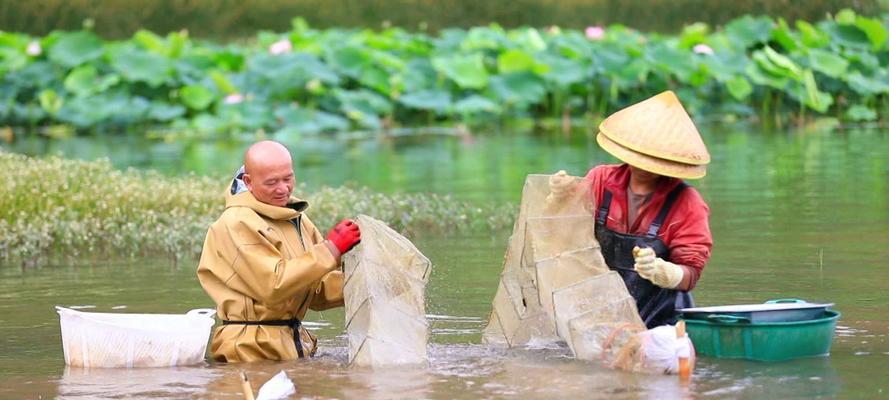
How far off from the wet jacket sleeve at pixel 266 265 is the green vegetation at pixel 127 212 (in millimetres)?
3930

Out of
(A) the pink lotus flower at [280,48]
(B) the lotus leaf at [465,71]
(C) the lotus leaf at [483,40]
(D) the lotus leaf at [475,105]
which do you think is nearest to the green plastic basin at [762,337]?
(D) the lotus leaf at [475,105]

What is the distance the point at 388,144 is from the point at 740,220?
340 inches

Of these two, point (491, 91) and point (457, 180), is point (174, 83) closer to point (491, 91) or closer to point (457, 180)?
point (491, 91)

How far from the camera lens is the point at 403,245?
7312 millimetres

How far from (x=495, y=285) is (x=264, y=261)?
2.78 metres

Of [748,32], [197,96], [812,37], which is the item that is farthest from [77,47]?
[812,37]

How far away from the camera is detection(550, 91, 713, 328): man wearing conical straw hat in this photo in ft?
Answer: 22.9

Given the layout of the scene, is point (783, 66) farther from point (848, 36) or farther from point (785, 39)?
point (848, 36)

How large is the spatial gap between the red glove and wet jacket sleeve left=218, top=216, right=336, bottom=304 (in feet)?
0.19

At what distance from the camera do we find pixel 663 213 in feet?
23.3

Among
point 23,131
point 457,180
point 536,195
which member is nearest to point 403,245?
point 536,195

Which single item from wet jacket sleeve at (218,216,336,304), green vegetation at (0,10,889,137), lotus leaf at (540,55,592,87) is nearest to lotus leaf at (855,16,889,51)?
green vegetation at (0,10,889,137)

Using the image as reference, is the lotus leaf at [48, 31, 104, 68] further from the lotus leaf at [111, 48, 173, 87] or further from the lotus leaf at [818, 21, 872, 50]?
the lotus leaf at [818, 21, 872, 50]

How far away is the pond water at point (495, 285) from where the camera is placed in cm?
663
